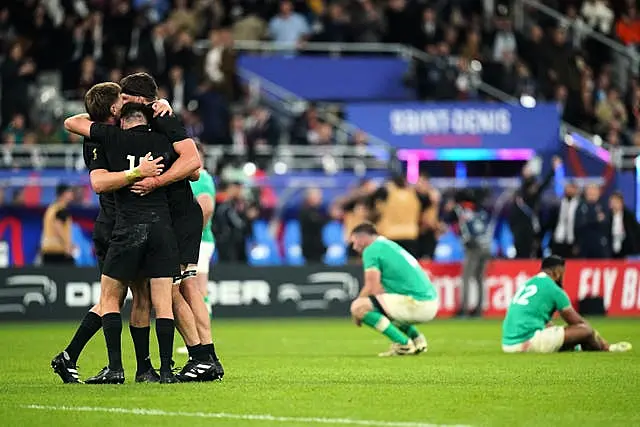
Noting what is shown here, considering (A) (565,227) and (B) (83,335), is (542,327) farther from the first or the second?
(A) (565,227)

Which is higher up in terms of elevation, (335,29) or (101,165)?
(335,29)

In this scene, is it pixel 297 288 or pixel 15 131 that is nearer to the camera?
pixel 297 288

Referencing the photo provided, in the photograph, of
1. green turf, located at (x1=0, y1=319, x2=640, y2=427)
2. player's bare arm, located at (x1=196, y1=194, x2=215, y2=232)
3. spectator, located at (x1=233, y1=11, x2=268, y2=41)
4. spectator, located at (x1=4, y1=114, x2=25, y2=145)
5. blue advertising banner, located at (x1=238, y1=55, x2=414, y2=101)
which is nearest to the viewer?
green turf, located at (x1=0, y1=319, x2=640, y2=427)

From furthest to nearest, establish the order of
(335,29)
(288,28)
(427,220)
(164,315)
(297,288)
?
(335,29), (288,28), (427,220), (297,288), (164,315)

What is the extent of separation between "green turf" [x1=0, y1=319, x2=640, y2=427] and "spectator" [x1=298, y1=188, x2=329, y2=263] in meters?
7.88

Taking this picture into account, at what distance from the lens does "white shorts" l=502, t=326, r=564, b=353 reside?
1598 centimetres

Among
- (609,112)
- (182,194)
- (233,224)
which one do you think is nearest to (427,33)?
(609,112)

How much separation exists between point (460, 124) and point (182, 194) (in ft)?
55.1

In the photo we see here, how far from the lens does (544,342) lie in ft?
52.5

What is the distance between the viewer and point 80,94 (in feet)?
87.4

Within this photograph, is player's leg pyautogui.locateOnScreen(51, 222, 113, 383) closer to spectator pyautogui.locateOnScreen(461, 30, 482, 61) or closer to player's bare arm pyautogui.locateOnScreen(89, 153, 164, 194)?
player's bare arm pyautogui.locateOnScreen(89, 153, 164, 194)

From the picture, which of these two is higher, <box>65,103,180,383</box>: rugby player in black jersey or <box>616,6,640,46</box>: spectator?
<box>616,6,640,46</box>: spectator

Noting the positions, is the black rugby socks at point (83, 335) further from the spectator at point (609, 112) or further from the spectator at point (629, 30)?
the spectator at point (629, 30)

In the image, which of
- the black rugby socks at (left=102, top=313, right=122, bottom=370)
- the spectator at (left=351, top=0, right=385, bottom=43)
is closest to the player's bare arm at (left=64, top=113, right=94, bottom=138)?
the black rugby socks at (left=102, top=313, right=122, bottom=370)
